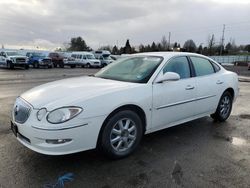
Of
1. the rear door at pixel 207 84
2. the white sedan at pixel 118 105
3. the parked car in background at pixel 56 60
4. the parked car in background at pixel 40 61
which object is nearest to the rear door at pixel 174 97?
the white sedan at pixel 118 105

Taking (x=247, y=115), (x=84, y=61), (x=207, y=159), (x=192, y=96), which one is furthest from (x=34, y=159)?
(x=84, y=61)

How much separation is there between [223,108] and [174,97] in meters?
2.03

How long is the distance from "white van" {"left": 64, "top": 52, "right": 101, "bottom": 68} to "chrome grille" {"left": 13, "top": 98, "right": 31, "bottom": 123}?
2967cm

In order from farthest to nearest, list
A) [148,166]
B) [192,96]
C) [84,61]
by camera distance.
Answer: [84,61], [192,96], [148,166]

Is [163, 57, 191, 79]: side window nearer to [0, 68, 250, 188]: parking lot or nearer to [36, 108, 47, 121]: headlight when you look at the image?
[0, 68, 250, 188]: parking lot

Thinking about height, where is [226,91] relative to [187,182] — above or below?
above

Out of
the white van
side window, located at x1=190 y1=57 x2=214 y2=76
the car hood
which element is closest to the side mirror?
→ the car hood

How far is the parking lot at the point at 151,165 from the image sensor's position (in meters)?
3.03

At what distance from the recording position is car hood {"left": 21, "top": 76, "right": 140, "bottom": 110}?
10.4ft

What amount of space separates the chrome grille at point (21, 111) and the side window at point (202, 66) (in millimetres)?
3135

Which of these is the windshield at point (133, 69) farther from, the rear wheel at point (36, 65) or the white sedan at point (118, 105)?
the rear wheel at point (36, 65)

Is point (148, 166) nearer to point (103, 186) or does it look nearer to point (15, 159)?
point (103, 186)

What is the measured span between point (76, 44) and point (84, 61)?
181 ft

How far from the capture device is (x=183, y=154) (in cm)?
386
